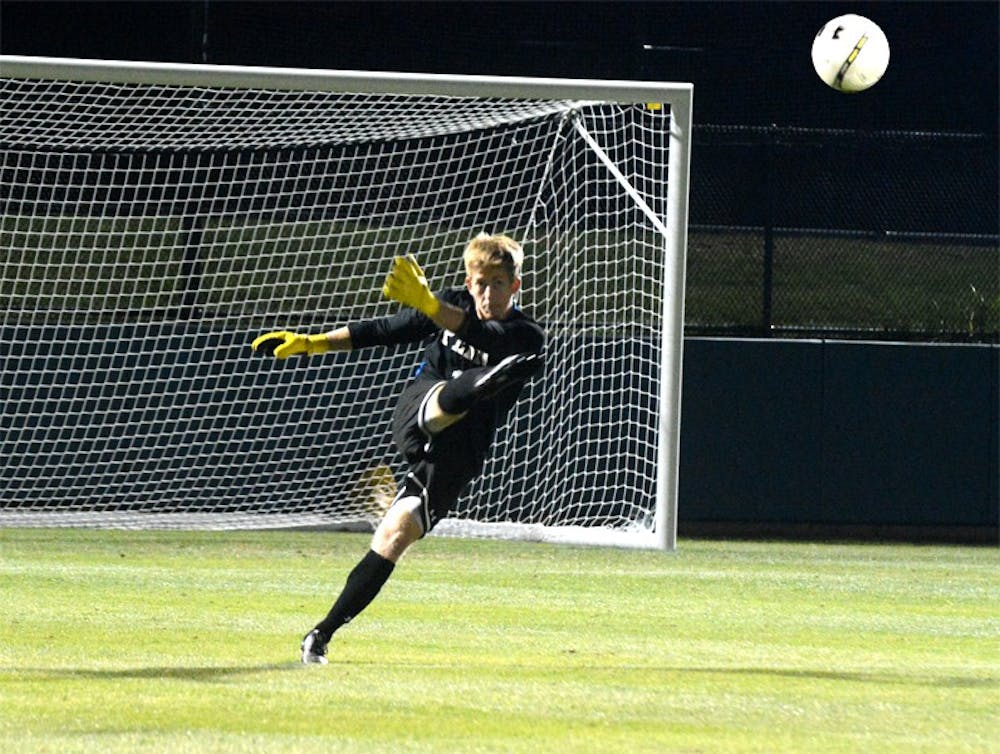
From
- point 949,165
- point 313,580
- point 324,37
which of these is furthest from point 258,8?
point 313,580

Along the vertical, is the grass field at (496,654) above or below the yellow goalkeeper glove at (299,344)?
below

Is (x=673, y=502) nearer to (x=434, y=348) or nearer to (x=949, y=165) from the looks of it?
(x=434, y=348)

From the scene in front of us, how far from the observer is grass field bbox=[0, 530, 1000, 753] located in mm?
5742

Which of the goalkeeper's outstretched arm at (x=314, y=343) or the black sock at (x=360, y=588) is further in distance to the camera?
the goalkeeper's outstretched arm at (x=314, y=343)

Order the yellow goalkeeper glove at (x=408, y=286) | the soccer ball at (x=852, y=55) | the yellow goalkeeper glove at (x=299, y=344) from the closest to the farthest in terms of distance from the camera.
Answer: the yellow goalkeeper glove at (x=408, y=286) < the yellow goalkeeper glove at (x=299, y=344) < the soccer ball at (x=852, y=55)

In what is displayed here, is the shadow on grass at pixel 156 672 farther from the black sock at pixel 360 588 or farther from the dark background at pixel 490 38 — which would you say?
the dark background at pixel 490 38

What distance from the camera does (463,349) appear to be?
295 inches

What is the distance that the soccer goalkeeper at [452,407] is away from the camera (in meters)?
7.10

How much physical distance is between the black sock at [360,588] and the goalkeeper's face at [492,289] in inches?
42.3

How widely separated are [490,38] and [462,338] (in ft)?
47.8

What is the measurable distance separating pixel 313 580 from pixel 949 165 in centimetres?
953

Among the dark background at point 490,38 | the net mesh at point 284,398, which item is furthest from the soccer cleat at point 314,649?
the dark background at point 490,38

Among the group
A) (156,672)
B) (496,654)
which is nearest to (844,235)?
(496,654)

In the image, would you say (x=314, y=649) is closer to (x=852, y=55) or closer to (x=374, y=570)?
(x=374, y=570)
